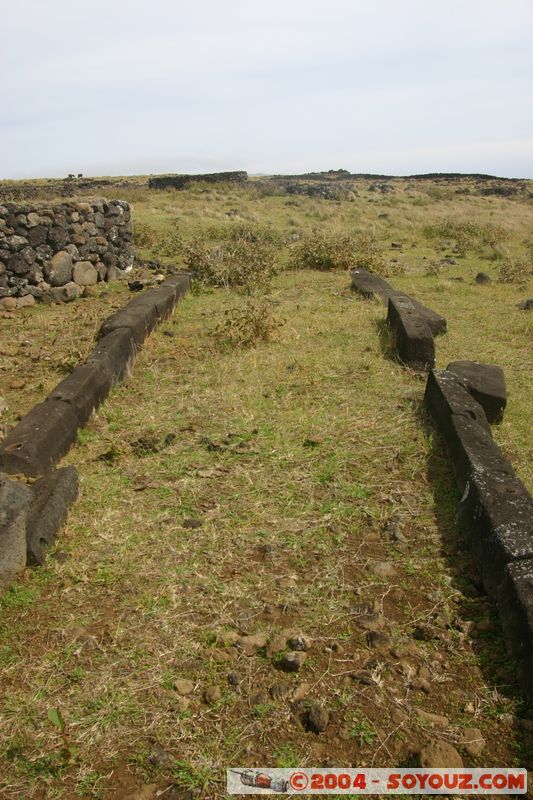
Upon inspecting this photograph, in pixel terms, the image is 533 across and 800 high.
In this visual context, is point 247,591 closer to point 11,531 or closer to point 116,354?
point 11,531

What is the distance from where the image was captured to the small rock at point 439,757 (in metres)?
2.22

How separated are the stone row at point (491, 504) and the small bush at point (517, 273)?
6983 mm

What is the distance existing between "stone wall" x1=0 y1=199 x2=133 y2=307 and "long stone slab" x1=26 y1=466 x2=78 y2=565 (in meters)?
5.80

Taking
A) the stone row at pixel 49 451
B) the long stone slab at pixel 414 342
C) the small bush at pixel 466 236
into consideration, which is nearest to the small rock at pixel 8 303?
the stone row at pixel 49 451

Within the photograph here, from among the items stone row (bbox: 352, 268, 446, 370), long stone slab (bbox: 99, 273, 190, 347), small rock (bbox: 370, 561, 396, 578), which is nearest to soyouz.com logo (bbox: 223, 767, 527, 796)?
small rock (bbox: 370, 561, 396, 578)

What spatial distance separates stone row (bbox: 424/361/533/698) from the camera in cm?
273

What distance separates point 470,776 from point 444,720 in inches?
9.7

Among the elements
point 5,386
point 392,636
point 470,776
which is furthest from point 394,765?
point 5,386

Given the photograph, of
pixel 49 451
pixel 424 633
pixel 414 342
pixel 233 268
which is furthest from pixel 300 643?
pixel 233 268

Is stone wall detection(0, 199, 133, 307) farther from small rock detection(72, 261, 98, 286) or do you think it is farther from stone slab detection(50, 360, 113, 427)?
stone slab detection(50, 360, 113, 427)

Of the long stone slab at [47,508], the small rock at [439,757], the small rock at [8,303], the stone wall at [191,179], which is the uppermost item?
the stone wall at [191,179]

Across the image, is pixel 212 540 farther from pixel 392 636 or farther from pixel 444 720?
pixel 444 720

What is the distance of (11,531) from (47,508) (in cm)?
35

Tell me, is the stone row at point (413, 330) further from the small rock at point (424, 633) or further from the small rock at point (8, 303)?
the small rock at point (8, 303)
